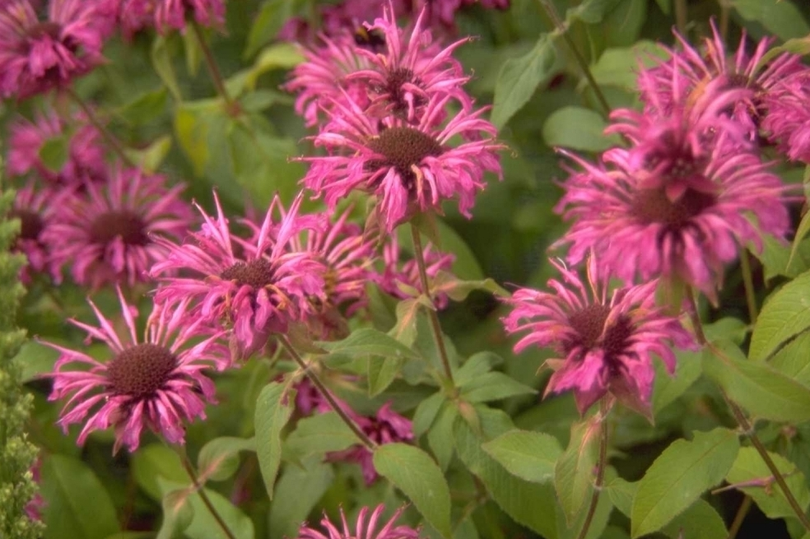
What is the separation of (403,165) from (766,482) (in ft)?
1.55

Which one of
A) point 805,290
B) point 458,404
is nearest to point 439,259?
point 458,404


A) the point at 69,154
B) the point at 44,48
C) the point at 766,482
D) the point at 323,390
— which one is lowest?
the point at 766,482

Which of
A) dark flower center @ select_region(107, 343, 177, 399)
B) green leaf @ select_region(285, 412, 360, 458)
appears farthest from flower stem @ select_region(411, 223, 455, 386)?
dark flower center @ select_region(107, 343, 177, 399)

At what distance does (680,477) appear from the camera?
831 mm

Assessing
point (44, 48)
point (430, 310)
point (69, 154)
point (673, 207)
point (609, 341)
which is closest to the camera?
point (673, 207)

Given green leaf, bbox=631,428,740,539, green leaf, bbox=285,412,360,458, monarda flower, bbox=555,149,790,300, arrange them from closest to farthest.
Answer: monarda flower, bbox=555,149,790,300 < green leaf, bbox=631,428,740,539 < green leaf, bbox=285,412,360,458

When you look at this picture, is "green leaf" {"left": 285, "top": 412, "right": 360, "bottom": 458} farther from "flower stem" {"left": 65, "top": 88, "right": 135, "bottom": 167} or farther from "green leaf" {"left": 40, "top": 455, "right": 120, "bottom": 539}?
"flower stem" {"left": 65, "top": 88, "right": 135, "bottom": 167}

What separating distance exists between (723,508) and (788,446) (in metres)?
0.30

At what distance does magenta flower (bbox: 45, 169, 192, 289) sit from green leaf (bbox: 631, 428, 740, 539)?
0.81 meters

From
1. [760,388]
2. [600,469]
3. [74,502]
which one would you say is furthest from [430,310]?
[74,502]

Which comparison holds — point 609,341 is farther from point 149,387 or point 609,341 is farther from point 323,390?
point 149,387

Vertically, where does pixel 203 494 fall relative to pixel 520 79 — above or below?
below

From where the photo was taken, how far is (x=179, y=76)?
1.97 meters

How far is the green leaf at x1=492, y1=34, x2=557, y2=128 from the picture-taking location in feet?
3.70
